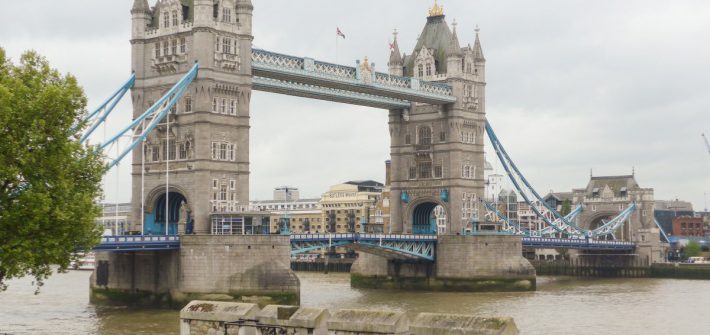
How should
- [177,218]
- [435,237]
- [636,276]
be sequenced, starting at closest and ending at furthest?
[177,218], [435,237], [636,276]

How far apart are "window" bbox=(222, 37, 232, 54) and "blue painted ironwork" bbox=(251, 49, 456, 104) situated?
112 inches

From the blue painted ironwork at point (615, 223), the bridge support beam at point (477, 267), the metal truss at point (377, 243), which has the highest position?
the blue painted ironwork at point (615, 223)

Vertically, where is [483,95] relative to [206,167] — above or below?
above

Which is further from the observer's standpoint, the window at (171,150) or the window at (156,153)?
the window at (156,153)

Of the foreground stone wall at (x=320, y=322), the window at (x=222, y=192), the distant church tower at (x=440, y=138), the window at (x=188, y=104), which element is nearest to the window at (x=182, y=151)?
the window at (x=188, y=104)

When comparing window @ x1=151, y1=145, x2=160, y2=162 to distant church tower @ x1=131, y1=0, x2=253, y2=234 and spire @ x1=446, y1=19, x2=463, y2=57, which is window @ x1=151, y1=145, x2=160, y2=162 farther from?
spire @ x1=446, y1=19, x2=463, y2=57

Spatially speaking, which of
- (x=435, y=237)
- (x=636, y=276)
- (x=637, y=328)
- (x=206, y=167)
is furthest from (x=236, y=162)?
(x=636, y=276)

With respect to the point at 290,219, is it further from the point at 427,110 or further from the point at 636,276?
the point at 427,110

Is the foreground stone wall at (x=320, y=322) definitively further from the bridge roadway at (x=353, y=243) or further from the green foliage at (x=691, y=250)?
the green foliage at (x=691, y=250)

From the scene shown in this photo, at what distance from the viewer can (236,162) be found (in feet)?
223

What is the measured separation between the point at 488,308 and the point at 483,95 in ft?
106

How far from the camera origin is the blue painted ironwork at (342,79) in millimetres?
71438

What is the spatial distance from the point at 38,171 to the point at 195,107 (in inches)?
1166

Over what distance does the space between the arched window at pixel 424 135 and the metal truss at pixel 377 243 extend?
1090cm
